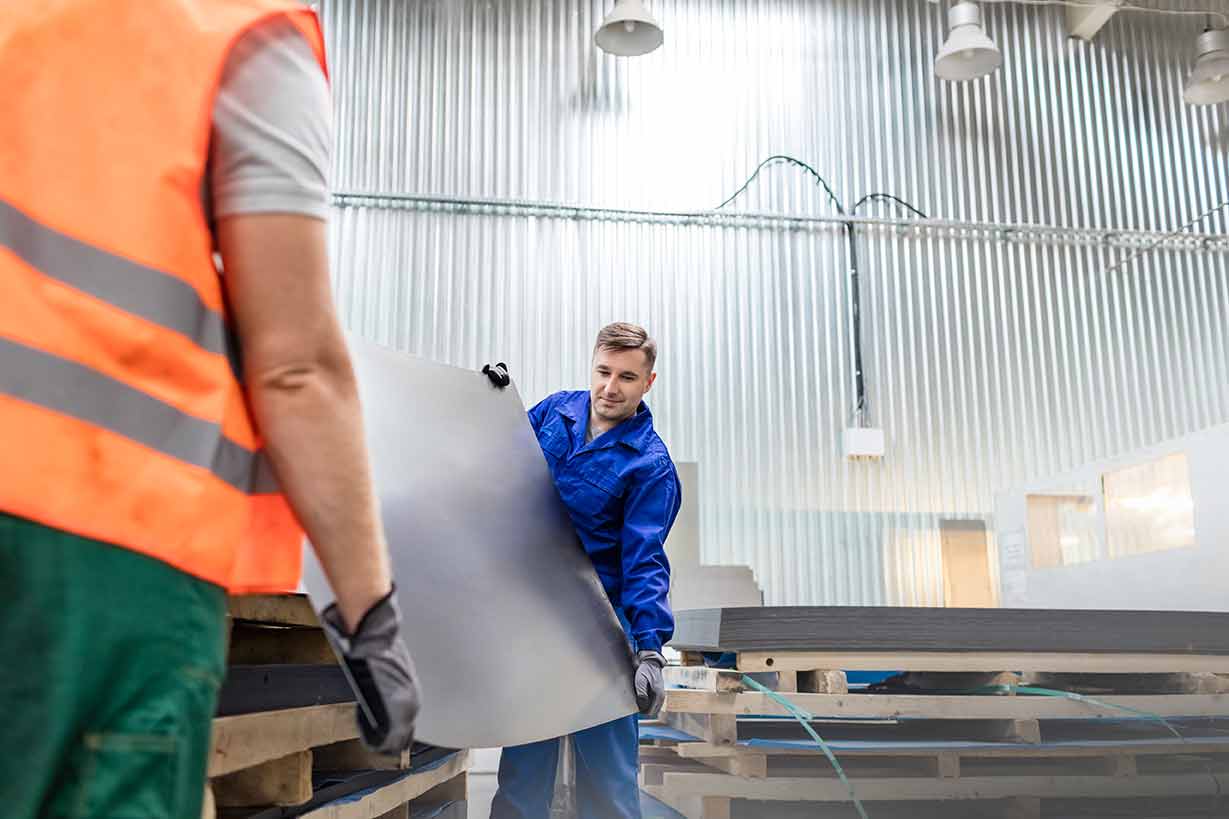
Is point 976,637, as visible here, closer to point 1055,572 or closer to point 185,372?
point 1055,572

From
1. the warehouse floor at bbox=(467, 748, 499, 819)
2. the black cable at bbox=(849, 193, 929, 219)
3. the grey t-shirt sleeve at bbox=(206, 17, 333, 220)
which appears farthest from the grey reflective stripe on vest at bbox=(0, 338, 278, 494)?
the black cable at bbox=(849, 193, 929, 219)

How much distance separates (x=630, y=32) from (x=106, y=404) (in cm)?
671

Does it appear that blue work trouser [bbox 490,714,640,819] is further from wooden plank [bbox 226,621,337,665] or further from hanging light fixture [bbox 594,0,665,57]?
hanging light fixture [bbox 594,0,665,57]

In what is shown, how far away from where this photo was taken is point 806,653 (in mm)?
3342

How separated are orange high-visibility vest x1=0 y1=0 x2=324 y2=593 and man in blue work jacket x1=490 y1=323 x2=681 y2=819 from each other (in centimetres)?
183

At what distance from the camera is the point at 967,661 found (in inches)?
134

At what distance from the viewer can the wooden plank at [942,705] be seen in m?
3.26

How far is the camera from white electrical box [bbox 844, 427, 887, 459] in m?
7.18

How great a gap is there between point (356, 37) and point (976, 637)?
6257 mm

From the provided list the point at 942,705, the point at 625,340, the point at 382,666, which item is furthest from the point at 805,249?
the point at 382,666

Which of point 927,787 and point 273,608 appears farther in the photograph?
point 927,787

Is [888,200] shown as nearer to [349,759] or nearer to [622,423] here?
[622,423]

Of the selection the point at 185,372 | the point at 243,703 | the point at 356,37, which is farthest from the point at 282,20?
the point at 356,37

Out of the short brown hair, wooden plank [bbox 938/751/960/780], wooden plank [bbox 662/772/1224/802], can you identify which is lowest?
wooden plank [bbox 662/772/1224/802]
